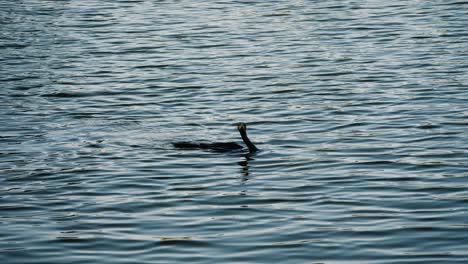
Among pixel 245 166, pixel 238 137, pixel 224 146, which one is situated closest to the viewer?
pixel 245 166

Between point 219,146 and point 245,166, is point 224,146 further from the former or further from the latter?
point 245,166

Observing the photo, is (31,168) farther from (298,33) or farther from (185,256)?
(298,33)

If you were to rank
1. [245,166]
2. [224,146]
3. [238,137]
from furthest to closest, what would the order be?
[238,137], [224,146], [245,166]

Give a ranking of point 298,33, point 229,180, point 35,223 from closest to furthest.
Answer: point 35,223, point 229,180, point 298,33

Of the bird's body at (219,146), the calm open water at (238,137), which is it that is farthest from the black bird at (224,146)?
the calm open water at (238,137)

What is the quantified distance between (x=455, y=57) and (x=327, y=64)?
3.42 m

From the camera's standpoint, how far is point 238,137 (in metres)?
19.0

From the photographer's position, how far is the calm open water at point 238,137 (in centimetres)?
1281

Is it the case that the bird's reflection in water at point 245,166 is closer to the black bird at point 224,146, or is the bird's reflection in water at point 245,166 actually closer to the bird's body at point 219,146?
the black bird at point 224,146

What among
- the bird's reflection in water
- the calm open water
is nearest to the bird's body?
the calm open water

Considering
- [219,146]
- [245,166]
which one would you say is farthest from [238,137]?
[245,166]

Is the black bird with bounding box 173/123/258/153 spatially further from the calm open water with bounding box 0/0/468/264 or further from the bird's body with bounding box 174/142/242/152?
the calm open water with bounding box 0/0/468/264

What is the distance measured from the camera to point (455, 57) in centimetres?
2620

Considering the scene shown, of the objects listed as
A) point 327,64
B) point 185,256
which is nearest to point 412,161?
point 185,256
